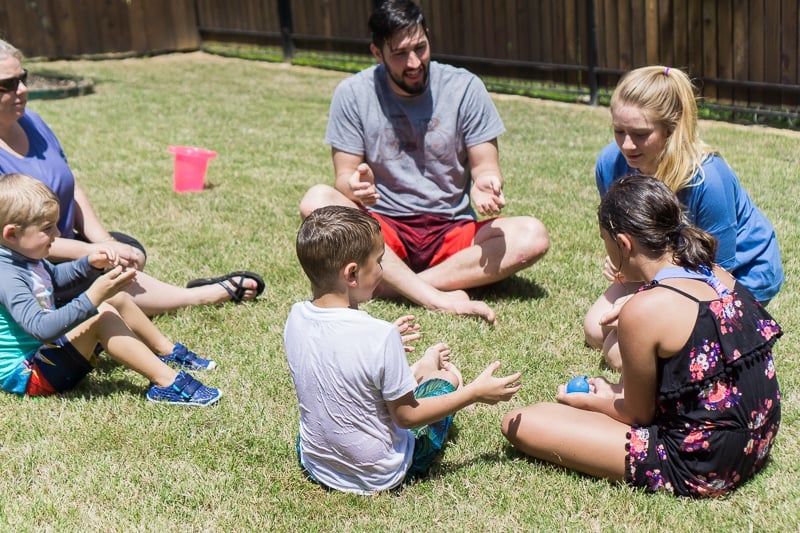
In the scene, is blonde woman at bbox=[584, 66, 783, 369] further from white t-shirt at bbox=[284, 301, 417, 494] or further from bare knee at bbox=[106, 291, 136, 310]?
bare knee at bbox=[106, 291, 136, 310]

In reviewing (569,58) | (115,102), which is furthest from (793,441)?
(115,102)

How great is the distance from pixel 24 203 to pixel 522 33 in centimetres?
886

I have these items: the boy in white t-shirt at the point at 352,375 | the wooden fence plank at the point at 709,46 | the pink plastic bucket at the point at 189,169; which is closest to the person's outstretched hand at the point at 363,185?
the boy in white t-shirt at the point at 352,375

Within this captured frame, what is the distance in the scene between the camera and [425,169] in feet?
16.8

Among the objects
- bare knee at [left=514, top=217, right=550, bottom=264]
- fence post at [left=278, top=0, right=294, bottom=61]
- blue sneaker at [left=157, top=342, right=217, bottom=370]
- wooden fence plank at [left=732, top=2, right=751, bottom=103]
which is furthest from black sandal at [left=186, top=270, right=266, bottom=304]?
fence post at [left=278, top=0, right=294, bottom=61]

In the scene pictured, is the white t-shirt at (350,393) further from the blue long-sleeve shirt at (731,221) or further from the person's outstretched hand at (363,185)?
the person's outstretched hand at (363,185)

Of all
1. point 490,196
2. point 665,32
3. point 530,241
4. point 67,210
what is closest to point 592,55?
point 665,32

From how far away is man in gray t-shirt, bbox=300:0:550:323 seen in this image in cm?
495

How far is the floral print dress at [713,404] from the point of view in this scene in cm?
288

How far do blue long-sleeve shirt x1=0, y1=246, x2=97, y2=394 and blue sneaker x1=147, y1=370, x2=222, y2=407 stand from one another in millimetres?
476

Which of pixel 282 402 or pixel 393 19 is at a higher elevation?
pixel 393 19

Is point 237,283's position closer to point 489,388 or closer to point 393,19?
point 393,19

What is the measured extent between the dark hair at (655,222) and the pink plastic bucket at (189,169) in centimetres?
498

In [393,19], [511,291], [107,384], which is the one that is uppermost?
[393,19]
